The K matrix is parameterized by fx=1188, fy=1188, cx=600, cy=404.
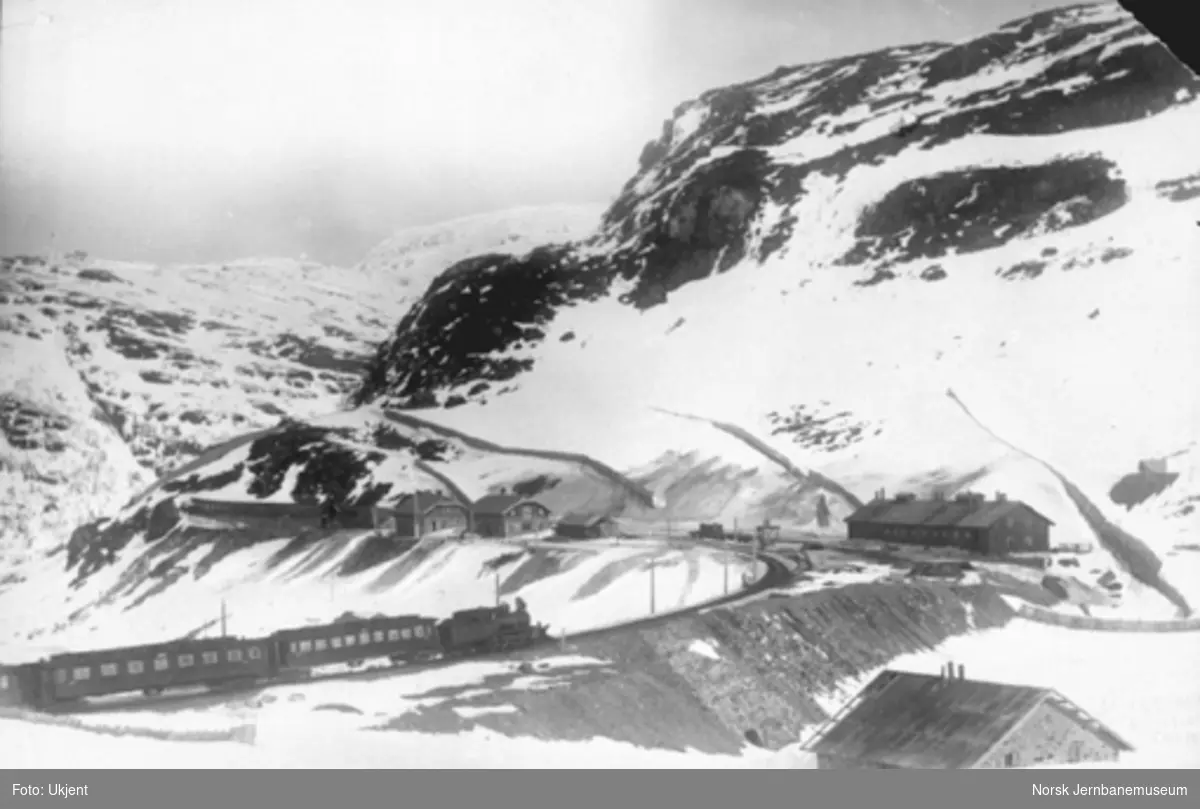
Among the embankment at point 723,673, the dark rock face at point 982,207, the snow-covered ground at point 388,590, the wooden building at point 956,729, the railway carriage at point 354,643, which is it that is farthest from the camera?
the dark rock face at point 982,207

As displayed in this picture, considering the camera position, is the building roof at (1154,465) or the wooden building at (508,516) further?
the wooden building at (508,516)

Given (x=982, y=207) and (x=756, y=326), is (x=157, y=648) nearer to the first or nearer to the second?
(x=756, y=326)

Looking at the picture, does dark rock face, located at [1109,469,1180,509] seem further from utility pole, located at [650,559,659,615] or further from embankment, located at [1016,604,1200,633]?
utility pole, located at [650,559,659,615]

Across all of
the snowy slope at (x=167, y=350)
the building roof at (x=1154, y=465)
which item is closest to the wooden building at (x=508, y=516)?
the snowy slope at (x=167, y=350)

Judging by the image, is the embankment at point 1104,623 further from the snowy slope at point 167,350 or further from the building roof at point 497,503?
the snowy slope at point 167,350

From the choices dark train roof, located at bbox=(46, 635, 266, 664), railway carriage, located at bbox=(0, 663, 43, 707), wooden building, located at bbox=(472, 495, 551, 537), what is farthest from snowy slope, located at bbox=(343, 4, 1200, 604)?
railway carriage, located at bbox=(0, 663, 43, 707)

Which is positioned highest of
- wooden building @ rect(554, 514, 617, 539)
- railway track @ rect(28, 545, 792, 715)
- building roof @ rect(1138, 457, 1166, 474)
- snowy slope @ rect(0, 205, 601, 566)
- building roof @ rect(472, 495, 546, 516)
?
snowy slope @ rect(0, 205, 601, 566)
